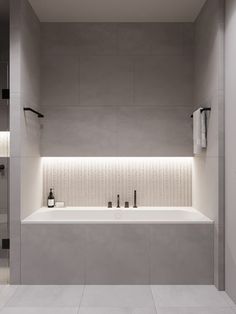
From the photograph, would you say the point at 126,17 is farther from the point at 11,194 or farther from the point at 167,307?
the point at 167,307

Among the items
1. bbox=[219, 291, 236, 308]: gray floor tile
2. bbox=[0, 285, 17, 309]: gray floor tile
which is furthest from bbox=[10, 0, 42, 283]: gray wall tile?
bbox=[219, 291, 236, 308]: gray floor tile

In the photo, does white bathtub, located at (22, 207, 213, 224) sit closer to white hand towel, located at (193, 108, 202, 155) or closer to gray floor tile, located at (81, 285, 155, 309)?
white hand towel, located at (193, 108, 202, 155)

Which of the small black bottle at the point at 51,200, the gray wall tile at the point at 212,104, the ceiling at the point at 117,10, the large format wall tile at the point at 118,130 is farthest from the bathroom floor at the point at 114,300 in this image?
the ceiling at the point at 117,10

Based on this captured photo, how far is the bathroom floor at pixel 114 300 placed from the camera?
252 cm

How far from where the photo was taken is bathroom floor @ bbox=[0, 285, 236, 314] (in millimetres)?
2518

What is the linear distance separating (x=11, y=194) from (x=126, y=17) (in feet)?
7.54

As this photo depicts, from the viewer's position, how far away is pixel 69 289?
2.93m

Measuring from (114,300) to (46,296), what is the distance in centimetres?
59

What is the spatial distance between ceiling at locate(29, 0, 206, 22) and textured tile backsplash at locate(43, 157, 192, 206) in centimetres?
163

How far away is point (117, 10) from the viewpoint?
3.45 metres

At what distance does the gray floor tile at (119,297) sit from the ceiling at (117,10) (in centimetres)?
279

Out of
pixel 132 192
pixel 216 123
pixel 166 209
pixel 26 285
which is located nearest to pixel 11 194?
pixel 26 285

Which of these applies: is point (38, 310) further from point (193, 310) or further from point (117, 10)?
point (117, 10)

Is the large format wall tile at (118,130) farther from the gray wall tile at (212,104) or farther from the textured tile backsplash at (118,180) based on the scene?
the gray wall tile at (212,104)
